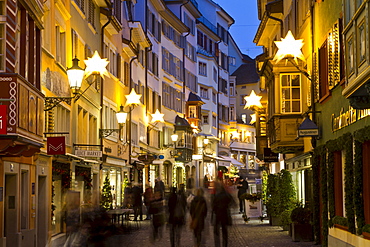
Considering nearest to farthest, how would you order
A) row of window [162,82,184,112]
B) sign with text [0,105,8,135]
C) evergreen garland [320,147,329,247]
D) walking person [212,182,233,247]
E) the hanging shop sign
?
sign with text [0,105,8,135], walking person [212,182,233,247], evergreen garland [320,147,329,247], the hanging shop sign, row of window [162,82,184,112]

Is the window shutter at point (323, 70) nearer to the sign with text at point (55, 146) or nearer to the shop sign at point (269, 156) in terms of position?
the sign with text at point (55, 146)

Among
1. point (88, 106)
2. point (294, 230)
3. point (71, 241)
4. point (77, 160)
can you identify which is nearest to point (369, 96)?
point (71, 241)

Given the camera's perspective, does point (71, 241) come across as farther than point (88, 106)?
No

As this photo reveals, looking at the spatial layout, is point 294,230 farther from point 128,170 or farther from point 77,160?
point 128,170

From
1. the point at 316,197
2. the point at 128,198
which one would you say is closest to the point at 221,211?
the point at 316,197

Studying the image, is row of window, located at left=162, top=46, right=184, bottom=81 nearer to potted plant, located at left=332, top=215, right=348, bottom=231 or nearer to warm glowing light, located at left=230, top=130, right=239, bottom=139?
warm glowing light, located at left=230, top=130, right=239, bottom=139

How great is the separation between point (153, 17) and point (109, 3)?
18.6 m

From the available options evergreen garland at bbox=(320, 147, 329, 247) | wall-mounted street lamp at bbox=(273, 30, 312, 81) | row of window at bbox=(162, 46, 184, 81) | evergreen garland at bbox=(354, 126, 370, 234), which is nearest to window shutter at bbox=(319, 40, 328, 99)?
wall-mounted street lamp at bbox=(273, 30, 312, 81)

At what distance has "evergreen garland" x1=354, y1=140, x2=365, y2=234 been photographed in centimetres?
1599

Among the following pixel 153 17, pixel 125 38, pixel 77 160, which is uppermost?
pixel 153 17

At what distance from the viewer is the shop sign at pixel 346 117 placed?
15.8 metres

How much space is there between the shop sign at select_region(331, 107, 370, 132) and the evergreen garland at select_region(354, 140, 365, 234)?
63 centimetres

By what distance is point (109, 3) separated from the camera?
33438 millimetres

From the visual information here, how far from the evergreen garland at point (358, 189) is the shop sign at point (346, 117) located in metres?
0.63
